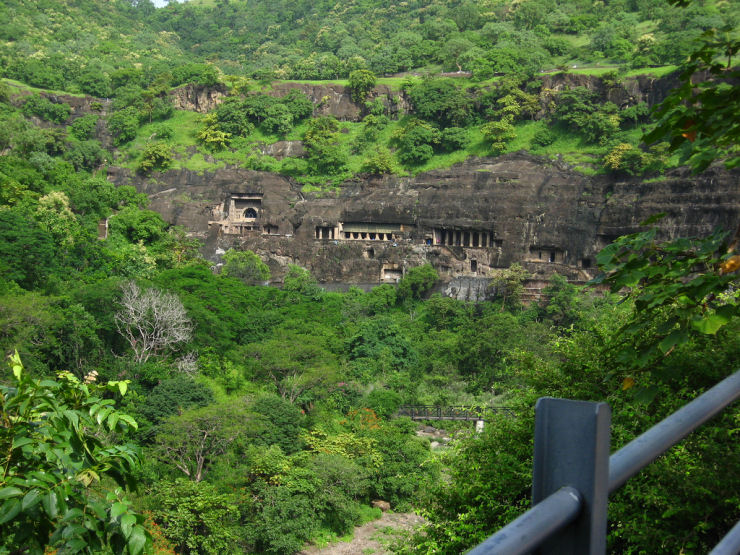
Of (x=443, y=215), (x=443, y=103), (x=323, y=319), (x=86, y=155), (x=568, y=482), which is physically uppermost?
(x=443, y=103)

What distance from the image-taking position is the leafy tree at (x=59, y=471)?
9.41ft

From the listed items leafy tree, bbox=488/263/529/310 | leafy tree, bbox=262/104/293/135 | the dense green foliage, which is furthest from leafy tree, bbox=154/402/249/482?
leafy tree, bbox=262/104/293/135

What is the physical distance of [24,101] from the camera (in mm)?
40625

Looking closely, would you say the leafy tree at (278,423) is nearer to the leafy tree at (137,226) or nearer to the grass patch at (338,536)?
the grass patch at (338,536)

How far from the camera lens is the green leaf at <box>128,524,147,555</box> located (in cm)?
287

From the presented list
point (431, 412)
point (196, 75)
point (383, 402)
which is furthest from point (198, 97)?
point (431, 412)

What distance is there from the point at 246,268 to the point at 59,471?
1161 inches

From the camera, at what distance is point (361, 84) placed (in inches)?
1645

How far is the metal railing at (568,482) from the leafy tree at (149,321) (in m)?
21.6

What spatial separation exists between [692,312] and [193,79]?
4649cm

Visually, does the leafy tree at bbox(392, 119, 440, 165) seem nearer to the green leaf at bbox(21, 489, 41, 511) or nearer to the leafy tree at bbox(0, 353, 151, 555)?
the leafy tree at bbox(0, 353, 151, 555)

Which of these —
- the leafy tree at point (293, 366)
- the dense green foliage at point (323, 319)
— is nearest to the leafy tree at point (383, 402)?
the dense green foliage at point (323, 319)

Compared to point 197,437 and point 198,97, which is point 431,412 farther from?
point 198,97

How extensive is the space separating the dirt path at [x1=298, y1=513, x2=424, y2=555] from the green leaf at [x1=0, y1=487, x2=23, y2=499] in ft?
42.5
